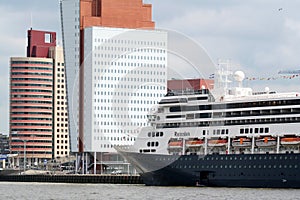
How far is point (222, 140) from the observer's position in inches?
3361

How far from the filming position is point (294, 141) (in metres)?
80.1

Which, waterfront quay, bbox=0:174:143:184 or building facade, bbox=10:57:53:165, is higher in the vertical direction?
building facade, bbox=10:57:53:165

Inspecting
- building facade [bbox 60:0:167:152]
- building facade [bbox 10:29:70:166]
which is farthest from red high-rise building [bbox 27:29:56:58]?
building facade [bbox 60:0:167:152]

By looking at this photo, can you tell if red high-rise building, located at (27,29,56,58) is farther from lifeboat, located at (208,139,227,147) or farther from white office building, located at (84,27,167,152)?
lifeboat, located at (208,139,227,147)

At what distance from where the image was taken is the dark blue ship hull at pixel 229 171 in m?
79.7

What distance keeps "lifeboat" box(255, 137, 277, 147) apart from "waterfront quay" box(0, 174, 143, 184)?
26.0m

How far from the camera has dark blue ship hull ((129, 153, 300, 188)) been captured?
261 ft

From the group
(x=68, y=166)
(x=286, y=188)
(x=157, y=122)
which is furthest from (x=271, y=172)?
(x=68, y=166)

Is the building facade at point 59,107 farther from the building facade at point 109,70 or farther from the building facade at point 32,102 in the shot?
the building facade at point 109,70

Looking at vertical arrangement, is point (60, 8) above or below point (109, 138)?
above

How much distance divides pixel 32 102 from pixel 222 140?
9658 cm

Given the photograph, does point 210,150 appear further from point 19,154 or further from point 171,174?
point 19,154

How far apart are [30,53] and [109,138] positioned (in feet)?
177

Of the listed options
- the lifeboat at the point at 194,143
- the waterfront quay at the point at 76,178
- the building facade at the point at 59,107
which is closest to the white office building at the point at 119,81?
the waterfront quay at the point at 76,178
